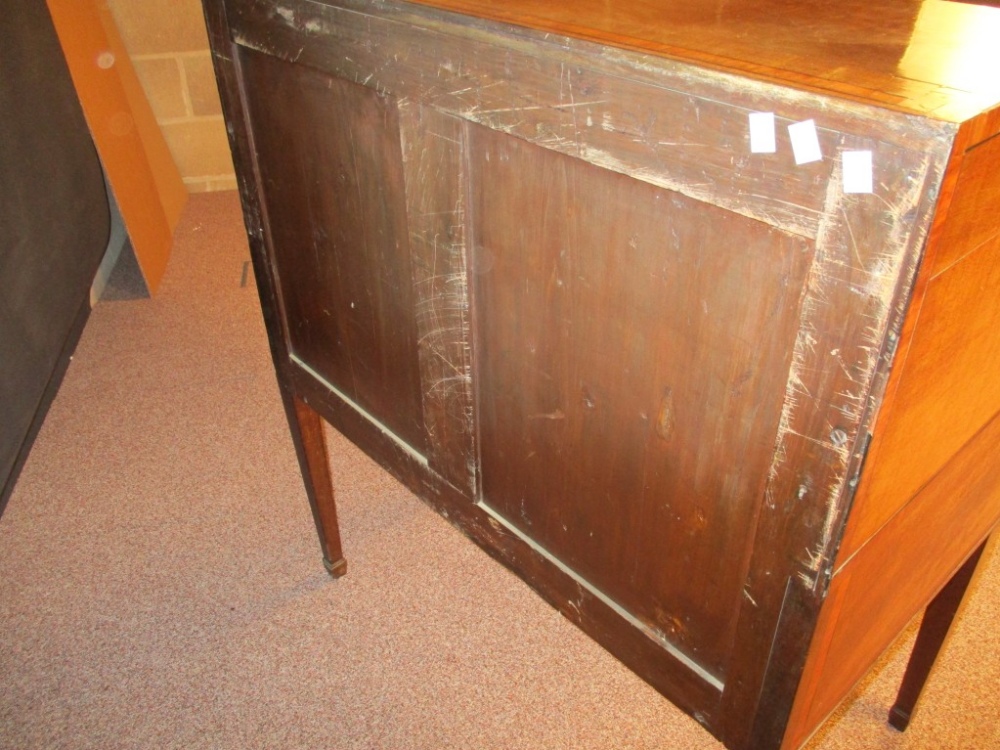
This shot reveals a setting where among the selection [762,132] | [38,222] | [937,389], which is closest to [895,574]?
[937,389]

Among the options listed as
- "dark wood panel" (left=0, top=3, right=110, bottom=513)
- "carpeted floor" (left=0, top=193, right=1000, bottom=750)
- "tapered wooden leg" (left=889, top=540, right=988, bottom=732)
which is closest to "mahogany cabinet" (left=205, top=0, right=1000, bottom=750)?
"tapered wooden leg" (left=889, top=540, right=988, bottom=732)

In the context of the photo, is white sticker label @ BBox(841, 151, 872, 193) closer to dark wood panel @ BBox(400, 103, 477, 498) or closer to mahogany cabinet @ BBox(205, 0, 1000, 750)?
mahogany cabinet @ BBox(205, 0, 1000, 750)

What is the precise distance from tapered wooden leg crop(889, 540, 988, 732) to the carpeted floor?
51mm

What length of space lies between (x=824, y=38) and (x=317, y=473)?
110cm

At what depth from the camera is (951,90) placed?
478 mm

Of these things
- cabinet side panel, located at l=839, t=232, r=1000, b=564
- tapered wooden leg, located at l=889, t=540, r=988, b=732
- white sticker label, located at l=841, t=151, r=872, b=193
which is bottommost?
tapered wooden leg, located at l=889, t=540, r=988, b=732

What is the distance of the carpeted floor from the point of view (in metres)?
1.32

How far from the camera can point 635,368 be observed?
0.69 m

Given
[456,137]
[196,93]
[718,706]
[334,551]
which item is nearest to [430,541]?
[334,551]

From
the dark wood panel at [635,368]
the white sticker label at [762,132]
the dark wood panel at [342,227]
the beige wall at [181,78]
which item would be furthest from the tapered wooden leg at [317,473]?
the beige wall at [181,78]

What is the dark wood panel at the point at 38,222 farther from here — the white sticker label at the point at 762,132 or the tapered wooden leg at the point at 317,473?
the white sticker label at the point at 762,132

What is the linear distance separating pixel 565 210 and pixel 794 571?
13.0 inches

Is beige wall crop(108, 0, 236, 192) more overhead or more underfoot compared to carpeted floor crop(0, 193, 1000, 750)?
more overhead

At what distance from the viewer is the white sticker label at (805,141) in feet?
1.59
